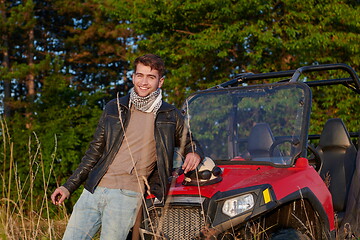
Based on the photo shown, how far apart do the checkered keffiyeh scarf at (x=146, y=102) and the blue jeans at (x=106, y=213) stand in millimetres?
536

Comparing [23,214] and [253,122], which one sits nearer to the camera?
[253,122]

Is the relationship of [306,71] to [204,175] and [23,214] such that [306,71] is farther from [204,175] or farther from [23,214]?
[23,214]

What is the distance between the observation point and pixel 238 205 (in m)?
3.43

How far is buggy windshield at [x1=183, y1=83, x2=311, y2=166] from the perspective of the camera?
4.14m

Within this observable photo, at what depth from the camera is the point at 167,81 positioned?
17.2 m

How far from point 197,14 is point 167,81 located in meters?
2.39

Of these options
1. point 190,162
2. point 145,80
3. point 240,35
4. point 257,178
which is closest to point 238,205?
point 257,178

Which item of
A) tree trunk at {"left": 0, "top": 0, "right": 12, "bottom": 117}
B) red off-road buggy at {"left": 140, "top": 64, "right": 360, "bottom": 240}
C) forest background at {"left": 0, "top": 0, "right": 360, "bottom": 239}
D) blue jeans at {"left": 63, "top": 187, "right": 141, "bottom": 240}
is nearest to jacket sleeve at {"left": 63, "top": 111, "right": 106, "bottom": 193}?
blue jeans at {"left": 63, "top": 187, "right": 141, "bottom": 240}

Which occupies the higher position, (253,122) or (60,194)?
(253,122)

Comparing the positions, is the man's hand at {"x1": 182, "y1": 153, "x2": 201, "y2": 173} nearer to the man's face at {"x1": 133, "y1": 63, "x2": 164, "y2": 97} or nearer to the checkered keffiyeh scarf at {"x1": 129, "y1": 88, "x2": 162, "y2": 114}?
the checkered keffiyeh scarf at {"x1": 129, "y1": 88, "x2": 162, "y2": 114}

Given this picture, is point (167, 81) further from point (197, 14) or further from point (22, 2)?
point (22, 2)

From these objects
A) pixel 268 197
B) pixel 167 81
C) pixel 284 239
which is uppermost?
pixel 167 81

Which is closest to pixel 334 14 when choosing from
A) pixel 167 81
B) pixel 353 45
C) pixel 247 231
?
pixel 353 45

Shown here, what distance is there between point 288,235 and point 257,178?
1.38 ft
